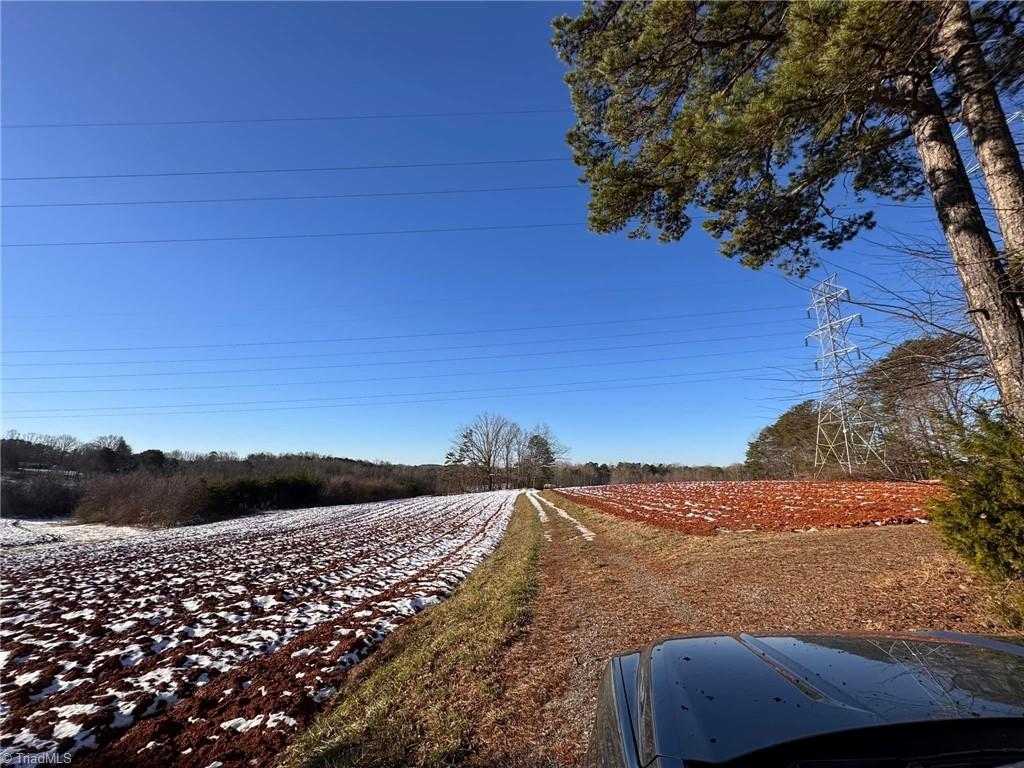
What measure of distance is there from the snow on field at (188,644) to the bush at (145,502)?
61.4 ft

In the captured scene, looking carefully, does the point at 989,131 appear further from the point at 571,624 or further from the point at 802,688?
the point at 571,624

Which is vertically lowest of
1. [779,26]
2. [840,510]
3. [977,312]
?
[840,510]

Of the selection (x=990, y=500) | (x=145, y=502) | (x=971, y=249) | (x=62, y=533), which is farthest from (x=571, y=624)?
(x=145, y=502)

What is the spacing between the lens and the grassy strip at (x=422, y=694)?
3240mm

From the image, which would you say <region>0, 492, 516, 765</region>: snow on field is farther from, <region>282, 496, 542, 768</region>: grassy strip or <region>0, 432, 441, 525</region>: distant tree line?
<region>0, 432, 441, 525</region>: distant tree line

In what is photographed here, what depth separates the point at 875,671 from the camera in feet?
5.42

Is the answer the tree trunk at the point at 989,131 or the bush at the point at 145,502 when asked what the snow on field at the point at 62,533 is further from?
the tree trunk at the point at 989,131

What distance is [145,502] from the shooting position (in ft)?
95.1

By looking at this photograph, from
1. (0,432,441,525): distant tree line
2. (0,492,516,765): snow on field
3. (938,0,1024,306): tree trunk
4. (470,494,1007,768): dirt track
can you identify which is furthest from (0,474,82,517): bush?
(938,0,1024,306): tree trunk

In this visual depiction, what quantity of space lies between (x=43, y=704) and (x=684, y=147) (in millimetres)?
9127

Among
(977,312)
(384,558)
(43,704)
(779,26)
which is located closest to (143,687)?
(43,704)

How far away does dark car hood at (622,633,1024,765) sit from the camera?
1305 mm

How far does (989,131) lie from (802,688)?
259 inches

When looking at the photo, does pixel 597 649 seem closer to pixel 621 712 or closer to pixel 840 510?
pixel 621 712
